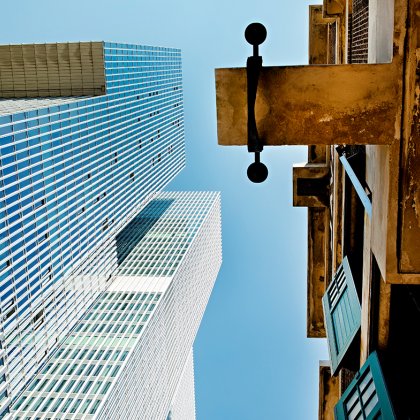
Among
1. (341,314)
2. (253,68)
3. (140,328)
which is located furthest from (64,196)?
(253,68)

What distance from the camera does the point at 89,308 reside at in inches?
3159

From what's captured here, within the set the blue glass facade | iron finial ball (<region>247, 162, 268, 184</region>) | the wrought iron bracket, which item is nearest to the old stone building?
the wrought iron bracket

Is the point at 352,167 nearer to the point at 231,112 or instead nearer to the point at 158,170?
the point at 231,112

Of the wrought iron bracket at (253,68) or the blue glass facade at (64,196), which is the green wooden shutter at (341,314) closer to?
the wrought iron bracket at (253,68)

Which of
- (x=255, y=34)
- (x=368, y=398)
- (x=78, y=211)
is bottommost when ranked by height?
(x=78, y=211)

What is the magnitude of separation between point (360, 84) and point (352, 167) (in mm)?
3770

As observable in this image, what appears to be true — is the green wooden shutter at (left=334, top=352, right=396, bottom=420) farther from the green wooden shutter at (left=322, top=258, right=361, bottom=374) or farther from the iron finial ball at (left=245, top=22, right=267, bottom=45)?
the iron finial ball at (left=245, top=22, right=267, bottom=45)

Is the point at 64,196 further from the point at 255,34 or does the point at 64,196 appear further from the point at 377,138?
the point at 377,138

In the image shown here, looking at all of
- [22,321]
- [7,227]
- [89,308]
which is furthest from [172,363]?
[7,227]

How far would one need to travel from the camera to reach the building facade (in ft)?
198

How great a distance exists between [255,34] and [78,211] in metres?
53.9

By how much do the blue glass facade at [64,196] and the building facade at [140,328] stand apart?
6.62m

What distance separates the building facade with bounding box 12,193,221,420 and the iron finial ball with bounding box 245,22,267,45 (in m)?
57.6

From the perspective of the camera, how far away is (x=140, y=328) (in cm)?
7169
